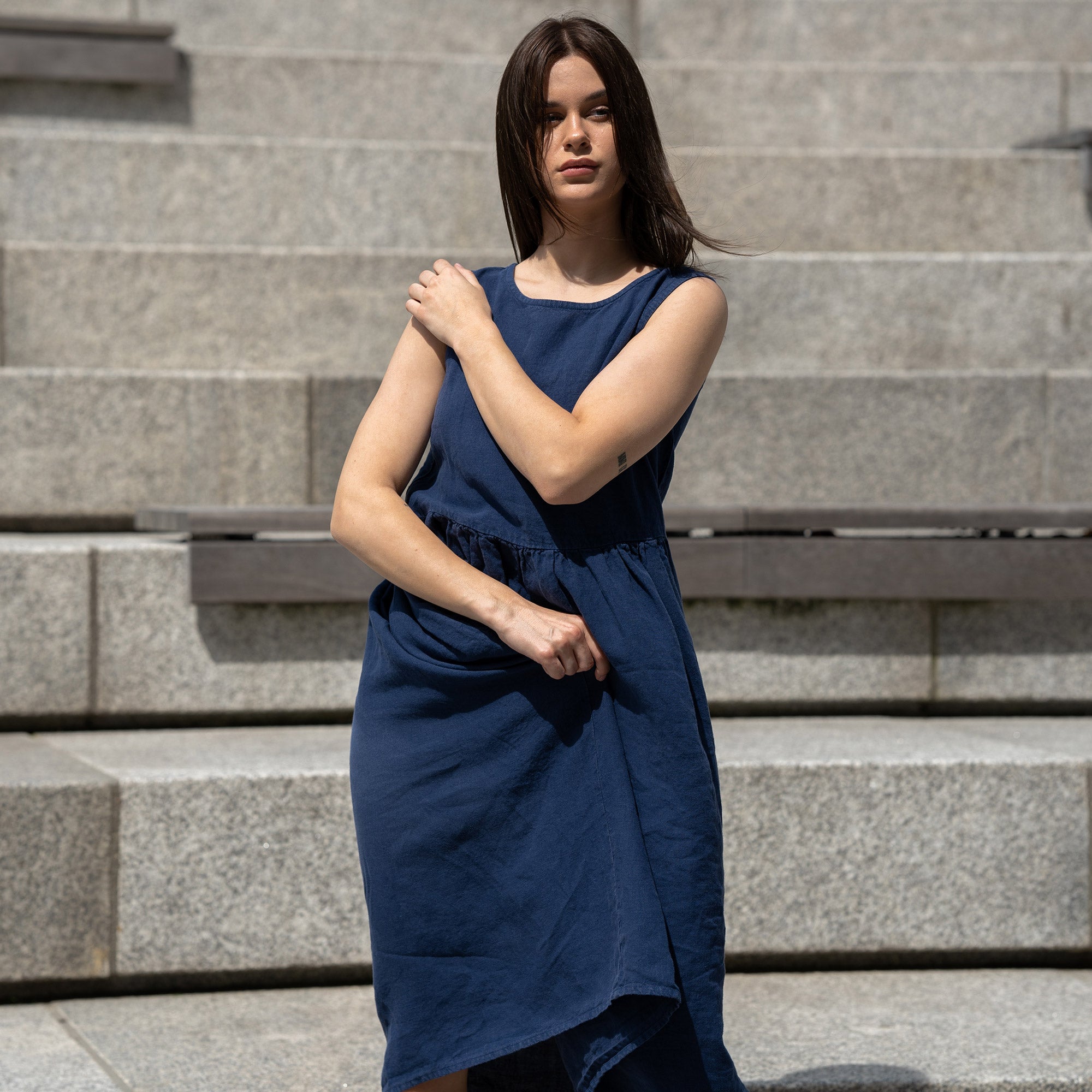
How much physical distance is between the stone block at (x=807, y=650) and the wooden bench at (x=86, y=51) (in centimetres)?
360

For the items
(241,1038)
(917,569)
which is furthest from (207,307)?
(241,1038)

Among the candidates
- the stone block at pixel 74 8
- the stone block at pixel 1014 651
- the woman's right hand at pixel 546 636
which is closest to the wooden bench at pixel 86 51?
the stone block at pixel 74 8

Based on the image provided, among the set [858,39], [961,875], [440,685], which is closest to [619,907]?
[440,685]

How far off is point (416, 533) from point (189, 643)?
1.94 m

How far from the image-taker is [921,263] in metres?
5.30

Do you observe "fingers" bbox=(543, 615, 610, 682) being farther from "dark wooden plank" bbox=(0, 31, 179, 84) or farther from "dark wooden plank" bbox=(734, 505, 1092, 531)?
"dark wooden plank" bbox=(0, 31, 179, 84)

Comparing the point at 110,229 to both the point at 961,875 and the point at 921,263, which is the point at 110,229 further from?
the point at 961,875

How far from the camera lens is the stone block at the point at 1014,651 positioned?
4.08 meters

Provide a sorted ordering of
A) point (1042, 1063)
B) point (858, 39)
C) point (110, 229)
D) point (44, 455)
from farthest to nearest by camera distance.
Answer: point (858, 39) → point (110, 229) → point (44, 455) → point (1042, 1063)

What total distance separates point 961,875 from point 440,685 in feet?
5.96

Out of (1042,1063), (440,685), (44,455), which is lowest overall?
(1042,1063)

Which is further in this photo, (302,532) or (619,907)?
(302,532)

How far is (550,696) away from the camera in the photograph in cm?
215

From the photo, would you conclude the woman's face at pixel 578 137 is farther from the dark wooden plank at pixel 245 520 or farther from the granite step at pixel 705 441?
the granite step at pixel 705 441
